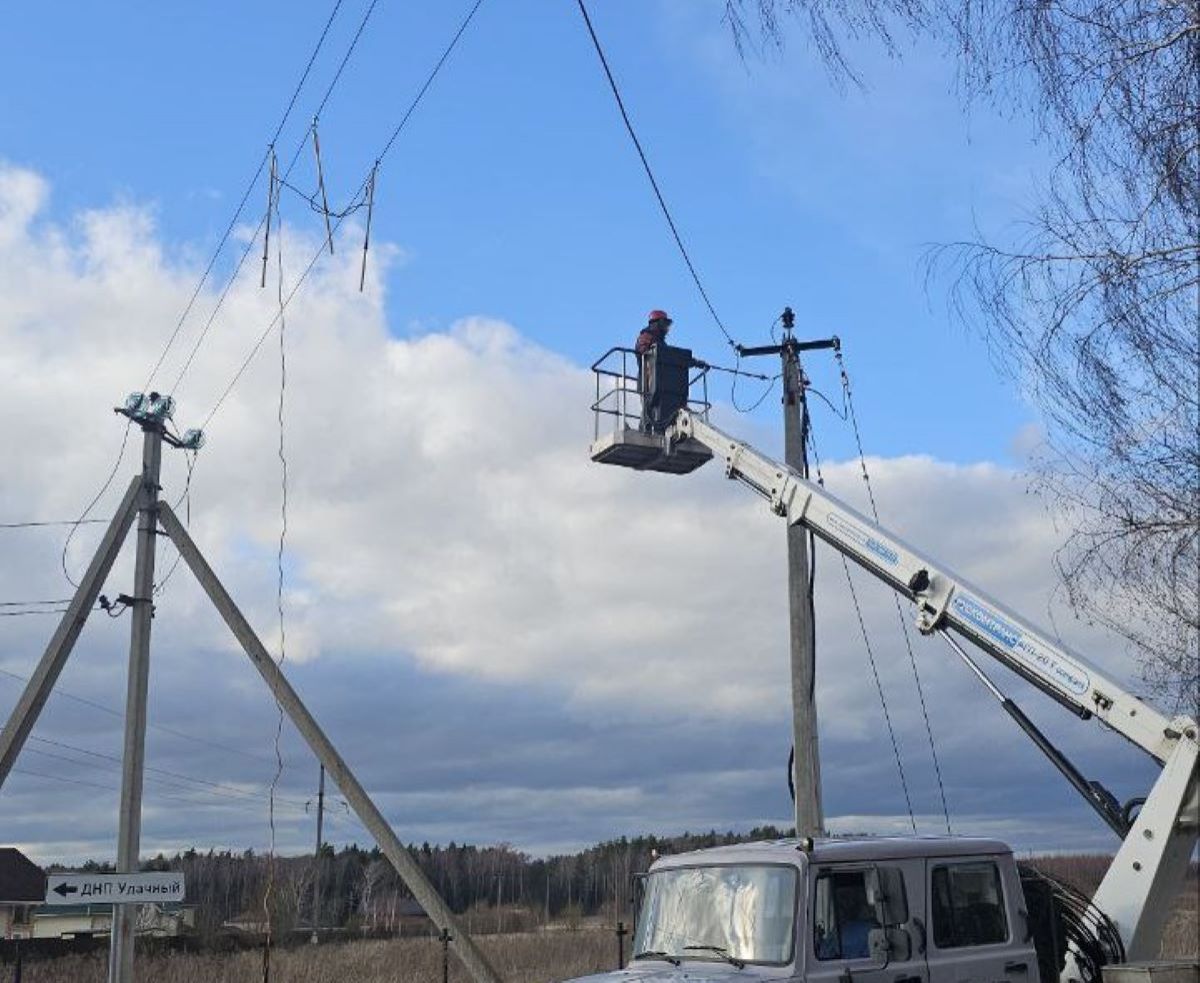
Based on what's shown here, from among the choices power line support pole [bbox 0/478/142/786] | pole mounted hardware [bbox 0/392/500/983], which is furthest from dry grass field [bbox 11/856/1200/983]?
power line support pole [bbox 0/478/142/786]

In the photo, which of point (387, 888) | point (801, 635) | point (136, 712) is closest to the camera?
point (801, 635)

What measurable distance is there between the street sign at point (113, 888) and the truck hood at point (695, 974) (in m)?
7.82

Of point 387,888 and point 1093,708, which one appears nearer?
point 1093,708

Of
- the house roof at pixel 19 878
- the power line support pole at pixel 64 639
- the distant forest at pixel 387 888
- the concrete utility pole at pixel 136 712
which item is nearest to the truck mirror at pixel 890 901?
the concrete utility pole at pixel 136 712

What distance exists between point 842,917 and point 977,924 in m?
1.21

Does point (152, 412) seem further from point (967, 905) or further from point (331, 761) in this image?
point (967, 905)

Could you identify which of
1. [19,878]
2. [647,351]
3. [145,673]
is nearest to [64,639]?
[145,673]

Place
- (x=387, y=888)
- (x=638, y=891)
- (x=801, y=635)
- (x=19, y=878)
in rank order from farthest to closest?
(x=387, y=888), (x=19, y=878), (x=801, y=635), (x=638, y=891)

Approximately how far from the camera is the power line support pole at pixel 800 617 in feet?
43.8

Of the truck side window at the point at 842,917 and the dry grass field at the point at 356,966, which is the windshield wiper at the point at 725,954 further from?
→ the dry grass field at the point at 356,966

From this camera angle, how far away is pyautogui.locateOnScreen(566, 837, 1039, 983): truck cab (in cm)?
764

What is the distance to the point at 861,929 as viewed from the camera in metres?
7.77

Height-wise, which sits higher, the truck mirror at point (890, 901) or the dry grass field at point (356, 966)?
the truck mirror at point (890, 901)

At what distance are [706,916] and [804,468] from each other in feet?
24.8
